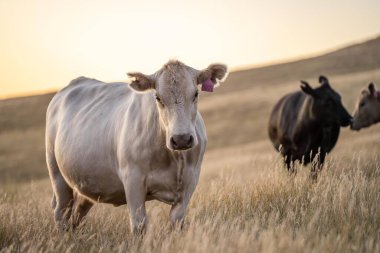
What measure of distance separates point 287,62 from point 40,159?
36.0 metres

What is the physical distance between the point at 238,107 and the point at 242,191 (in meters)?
35.8

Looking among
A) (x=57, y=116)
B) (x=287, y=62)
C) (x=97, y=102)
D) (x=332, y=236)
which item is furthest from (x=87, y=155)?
(x=287, y=62)

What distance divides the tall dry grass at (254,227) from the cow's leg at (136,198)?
0.36ft

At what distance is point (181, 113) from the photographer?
5516mm

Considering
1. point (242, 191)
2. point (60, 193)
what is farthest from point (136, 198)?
point (60, 193)

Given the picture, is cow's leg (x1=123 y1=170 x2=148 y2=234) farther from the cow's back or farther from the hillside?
the hillside

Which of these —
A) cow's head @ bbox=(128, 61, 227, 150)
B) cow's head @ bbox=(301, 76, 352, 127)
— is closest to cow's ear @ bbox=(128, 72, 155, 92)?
cow's head @ bbox=(128, 61, 227, 150)

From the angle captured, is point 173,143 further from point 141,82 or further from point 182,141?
point 141,82

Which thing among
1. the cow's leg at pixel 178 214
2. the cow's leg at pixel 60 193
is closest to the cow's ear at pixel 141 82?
the cow's leg at pixel 178 214

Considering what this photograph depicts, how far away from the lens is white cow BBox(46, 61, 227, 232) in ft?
18.6

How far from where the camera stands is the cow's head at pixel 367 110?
1409 centimetres

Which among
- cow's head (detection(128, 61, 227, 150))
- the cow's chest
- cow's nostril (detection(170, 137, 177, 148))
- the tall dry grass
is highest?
cow's head (detection(128, 61, 227, 150))

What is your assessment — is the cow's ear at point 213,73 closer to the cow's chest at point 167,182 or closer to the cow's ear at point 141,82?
the cow's ear at point 141,82

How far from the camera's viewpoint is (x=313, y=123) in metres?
12.5
